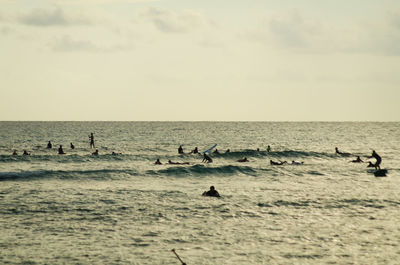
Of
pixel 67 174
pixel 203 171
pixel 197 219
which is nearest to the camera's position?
pixel 197 219

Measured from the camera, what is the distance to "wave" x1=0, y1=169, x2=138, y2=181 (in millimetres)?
36500

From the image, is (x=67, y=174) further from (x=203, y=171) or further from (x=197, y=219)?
(x=197, y=219)

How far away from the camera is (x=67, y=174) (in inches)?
1500

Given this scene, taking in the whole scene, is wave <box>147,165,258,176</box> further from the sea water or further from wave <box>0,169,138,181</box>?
wave <box>0,169,138,181</box>

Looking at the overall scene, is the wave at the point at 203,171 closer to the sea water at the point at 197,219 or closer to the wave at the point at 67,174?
the sea water at the point at 197,219

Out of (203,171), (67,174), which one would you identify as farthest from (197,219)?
(67,174)

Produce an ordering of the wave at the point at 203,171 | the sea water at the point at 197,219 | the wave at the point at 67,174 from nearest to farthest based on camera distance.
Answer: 1. the sea water at the point at 197,219
2. the wave at the point at 67,174
3. the wave at the point at 203,171

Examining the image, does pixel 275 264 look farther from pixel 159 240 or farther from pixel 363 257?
pixel 159 240

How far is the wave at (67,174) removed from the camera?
36.5m

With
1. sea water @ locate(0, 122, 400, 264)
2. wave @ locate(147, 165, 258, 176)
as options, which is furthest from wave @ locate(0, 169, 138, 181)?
wave @ locate(147, 165, 258, 176)

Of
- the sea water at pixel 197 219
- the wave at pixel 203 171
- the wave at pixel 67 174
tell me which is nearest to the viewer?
the sea water at pixel 197 219

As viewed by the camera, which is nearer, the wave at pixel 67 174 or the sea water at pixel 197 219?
the sea water at pixel 197 219

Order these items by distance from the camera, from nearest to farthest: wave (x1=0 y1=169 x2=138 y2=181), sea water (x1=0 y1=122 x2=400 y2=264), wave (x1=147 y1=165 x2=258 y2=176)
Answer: sea water (x1=0 y1=122 x2=400 y2=264)
wave (x1=0 y1=169 x2=138 y2=181)
wave (x1=147 y1=165 x2=258 y2=176)

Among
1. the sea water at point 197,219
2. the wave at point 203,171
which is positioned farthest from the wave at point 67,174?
the wave at point 203,171
